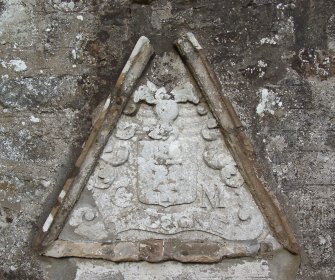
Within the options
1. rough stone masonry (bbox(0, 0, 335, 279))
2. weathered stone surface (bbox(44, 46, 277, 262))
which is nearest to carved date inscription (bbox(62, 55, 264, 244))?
weathered stone surface (bbox(44, 46, 277, 262))

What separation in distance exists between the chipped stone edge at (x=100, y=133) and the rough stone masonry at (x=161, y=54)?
3.3 inches

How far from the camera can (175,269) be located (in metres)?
3.30

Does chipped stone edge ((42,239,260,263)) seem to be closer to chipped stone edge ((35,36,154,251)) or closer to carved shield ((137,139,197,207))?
chipped stone edge ((35,36,154,251))

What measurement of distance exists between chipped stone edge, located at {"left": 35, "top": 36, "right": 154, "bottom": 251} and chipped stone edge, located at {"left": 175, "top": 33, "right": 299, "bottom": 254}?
0.79 ft

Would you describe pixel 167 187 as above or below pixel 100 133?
below

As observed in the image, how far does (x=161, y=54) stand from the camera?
3314 mm

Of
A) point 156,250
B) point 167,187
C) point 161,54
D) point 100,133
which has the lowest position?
point 156,250

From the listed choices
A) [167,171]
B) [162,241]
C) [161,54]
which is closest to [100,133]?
[167,171]

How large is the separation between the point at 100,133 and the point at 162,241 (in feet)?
2.26

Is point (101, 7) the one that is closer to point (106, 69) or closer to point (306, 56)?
point (106, 69)

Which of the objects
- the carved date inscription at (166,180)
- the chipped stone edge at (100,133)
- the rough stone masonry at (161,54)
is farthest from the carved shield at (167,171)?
the rough stone masonry at (161,54)

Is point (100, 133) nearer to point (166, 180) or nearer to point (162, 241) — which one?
point (166, 180)

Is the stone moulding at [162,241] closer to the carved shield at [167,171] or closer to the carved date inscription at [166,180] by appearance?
the carved date inscription at [166,180]

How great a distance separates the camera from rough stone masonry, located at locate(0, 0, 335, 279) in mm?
3287
